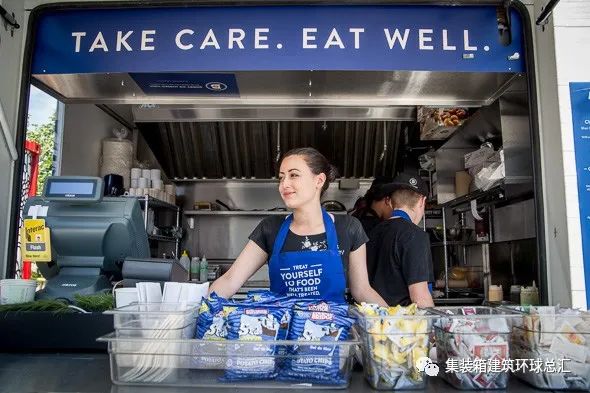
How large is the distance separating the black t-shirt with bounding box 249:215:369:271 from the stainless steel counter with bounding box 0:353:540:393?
0.82 metres

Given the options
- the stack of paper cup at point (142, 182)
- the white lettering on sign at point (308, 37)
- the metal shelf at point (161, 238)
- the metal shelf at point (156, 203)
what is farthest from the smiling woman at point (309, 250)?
the stack of paper cup at point (142, 182)

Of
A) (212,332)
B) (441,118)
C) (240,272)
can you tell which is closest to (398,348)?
(212,332)

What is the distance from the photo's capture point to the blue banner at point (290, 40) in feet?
8.75

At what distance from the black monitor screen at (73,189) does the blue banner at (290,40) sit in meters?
0.97

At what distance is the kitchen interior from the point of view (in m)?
3.16

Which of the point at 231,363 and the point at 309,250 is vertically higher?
the point at 309,250

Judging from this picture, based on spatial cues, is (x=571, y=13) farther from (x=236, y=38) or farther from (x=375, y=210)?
(x=236, y=38)

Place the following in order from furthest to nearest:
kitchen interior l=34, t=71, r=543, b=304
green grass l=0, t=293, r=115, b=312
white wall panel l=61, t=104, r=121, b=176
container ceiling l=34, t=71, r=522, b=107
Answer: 1. white wall panel l=61, t=104, r=121, b=176
2. kitchen interior l=34, t=71, r=543, b=304
3. container ceiling l=34, t=71, r=522, b=107
4. green grass l=0, t=293, r=115, b=312

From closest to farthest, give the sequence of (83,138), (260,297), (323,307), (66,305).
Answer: (323,307) → (260,297) → (66,305) → (83,138)

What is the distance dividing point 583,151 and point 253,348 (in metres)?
2.13

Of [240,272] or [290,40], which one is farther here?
[290,40]

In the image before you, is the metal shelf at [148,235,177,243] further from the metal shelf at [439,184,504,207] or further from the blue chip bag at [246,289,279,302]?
the blue chip bag at [246,289,279,302]

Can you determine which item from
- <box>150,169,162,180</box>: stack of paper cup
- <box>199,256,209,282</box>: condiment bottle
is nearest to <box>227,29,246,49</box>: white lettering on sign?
<box>150,169,162,180</box>: stack of paper cup

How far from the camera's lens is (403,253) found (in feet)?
8.13
